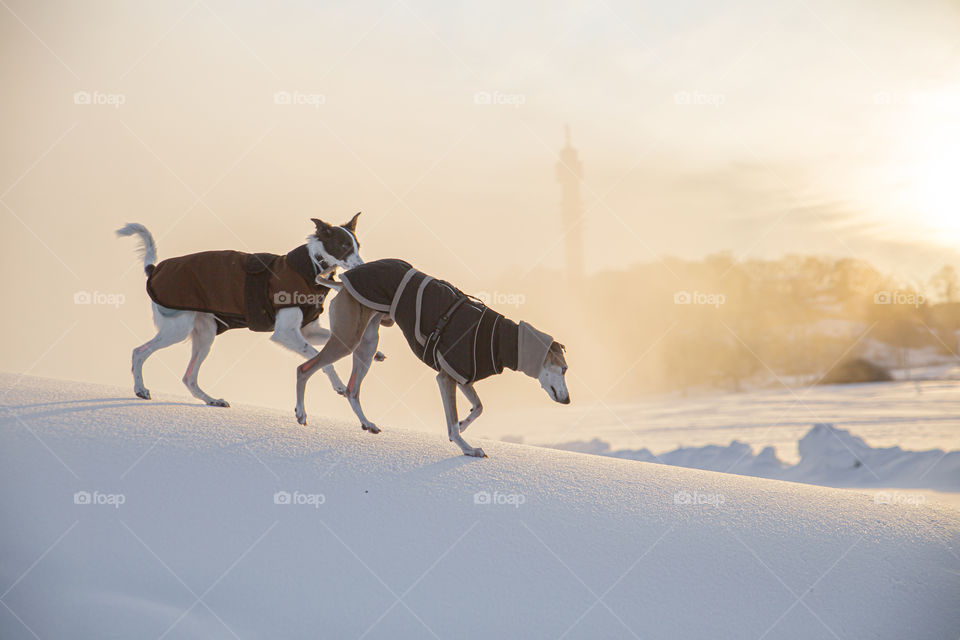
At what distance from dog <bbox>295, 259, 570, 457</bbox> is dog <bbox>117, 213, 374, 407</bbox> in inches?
12.3

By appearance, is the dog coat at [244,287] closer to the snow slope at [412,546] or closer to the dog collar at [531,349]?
the snow slope at [412,546]

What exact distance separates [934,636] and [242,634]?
4.69 meters

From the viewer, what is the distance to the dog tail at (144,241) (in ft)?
24.7

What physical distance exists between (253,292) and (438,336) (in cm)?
219

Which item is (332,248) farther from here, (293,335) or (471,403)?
(471,403)

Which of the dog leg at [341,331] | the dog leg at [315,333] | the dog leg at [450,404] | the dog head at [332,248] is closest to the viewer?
the dog leg at [450,404]

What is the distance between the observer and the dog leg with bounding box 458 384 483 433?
6121 mm

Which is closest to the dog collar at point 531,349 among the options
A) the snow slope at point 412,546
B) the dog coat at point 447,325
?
the dog coat at point 447,325

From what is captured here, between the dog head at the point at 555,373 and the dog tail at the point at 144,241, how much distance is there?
179 inches

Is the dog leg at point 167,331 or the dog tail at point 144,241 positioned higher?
the dog tail at point 144,241

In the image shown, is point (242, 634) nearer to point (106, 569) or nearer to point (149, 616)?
point (149, 616)

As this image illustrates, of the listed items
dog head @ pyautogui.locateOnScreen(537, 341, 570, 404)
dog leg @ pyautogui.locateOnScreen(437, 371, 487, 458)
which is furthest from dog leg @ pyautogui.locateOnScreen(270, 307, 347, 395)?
dog head @ pyautogui.locateOnScreen(537, 341, 570, 404)

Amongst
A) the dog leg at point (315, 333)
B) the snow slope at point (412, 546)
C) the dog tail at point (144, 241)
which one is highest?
the dog tail at point (144, 241)

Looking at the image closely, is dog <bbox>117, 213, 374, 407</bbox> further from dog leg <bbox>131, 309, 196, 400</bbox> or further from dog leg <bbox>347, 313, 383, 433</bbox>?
dog leg <bbox>347, 313, 383, 433</bbox>
